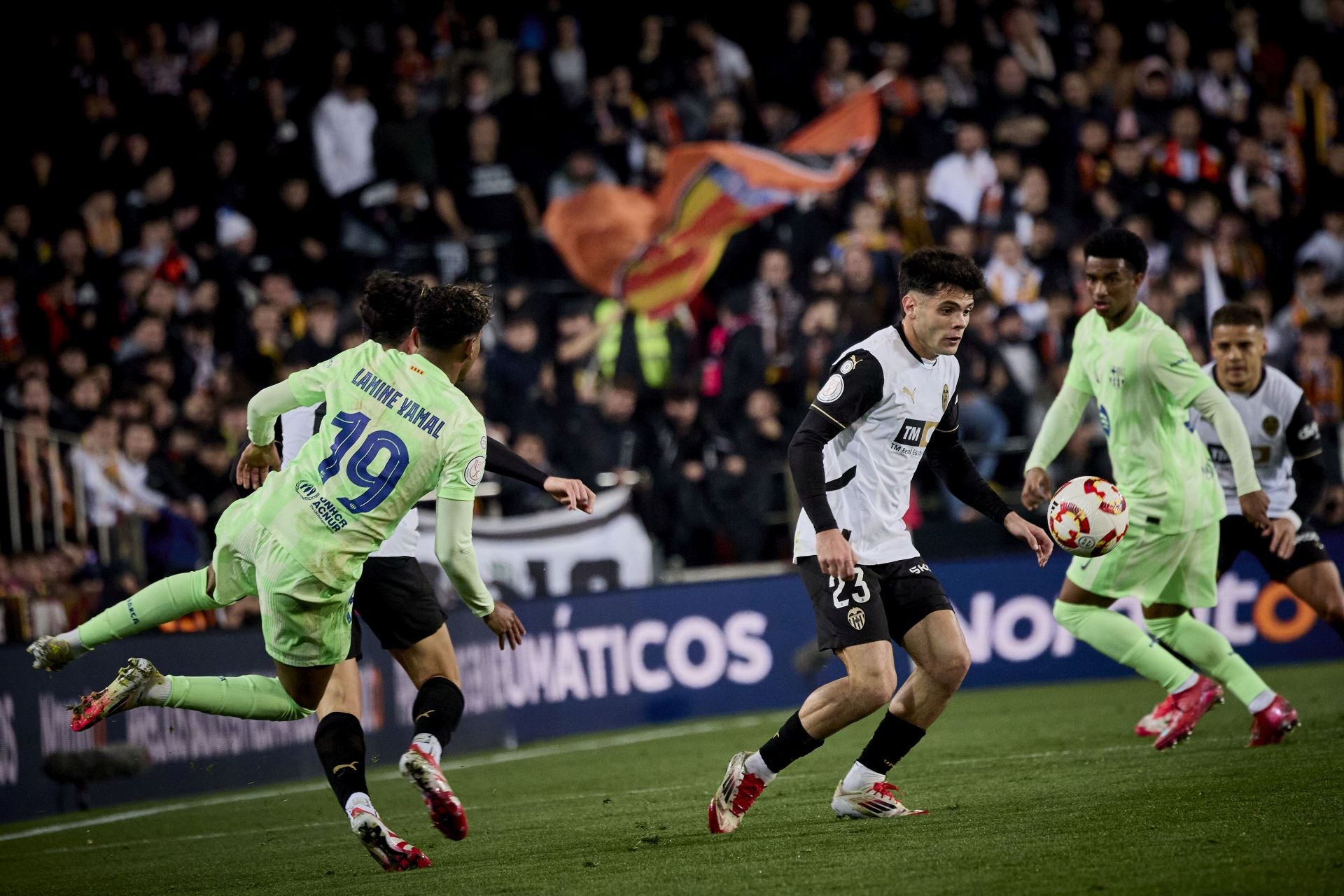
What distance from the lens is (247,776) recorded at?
442 inches

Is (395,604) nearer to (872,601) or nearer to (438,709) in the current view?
(438,709)

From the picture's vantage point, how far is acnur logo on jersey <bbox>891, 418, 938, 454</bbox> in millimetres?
6848

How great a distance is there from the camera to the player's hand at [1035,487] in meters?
8.77

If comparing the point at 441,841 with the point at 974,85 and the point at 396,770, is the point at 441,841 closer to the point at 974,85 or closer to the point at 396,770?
the point at 396,770

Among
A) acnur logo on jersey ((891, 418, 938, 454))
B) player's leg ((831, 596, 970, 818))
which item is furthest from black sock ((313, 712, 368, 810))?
acnur logo on jersey ((891, 418, 938, 454))

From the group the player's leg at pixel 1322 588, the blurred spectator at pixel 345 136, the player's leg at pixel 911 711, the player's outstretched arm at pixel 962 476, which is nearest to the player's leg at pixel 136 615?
the player's leg at pixel 911 711

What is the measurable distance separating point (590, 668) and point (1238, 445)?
6.31 metres

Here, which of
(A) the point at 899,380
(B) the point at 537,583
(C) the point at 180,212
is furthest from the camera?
(C) the point at 180,212

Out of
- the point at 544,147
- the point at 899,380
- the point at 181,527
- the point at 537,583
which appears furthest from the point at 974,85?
the point at 899,380

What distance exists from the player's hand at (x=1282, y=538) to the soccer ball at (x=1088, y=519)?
1.87 m

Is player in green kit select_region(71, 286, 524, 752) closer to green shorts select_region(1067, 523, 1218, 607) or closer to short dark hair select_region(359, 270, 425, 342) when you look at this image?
short dark hair select_region(359, 270, 425, 342)

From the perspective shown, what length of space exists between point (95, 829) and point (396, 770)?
2665mm

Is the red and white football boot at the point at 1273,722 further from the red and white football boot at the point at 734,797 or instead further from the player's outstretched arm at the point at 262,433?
the player's outstretched arm at the point at 262,433

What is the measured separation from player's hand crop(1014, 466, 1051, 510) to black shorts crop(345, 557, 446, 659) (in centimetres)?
328
